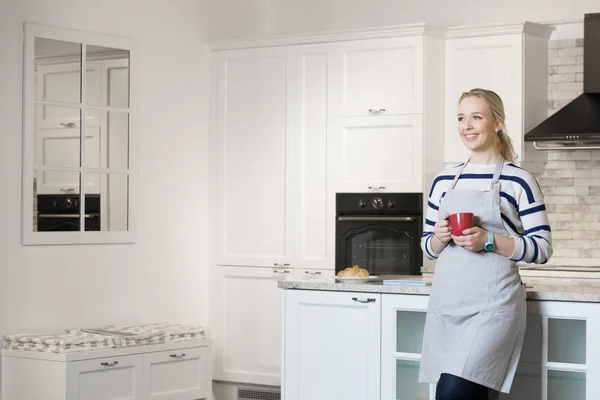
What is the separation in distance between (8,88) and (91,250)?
105 cm

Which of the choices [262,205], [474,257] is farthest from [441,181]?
[262,205]

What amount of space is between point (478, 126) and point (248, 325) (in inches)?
131

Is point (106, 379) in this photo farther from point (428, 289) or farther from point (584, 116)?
point (584, 116)

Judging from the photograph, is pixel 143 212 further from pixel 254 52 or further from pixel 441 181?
pixel 441 181

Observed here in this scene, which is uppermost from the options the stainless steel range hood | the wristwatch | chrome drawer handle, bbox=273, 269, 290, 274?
the stainless steel range hood

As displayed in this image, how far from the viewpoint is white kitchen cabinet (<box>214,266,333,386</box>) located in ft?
20.3

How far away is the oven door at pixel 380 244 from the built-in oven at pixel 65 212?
1483 mm

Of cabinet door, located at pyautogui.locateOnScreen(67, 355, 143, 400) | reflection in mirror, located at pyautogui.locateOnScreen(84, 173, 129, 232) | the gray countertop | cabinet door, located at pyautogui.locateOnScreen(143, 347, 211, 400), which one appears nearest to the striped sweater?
the gray countertop

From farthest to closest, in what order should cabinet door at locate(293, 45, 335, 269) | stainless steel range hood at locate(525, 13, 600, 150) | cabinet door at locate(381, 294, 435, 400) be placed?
cabinet door at locate(293, 45, 335, 269), stainless steel range hood at locate(525, 13, 600, 150), cabinet door at locate(381, 294, 435, 400)

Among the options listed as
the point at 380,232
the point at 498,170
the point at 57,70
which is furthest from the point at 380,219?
the point at 498,170

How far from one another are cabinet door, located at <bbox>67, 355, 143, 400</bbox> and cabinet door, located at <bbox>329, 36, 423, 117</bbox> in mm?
2014

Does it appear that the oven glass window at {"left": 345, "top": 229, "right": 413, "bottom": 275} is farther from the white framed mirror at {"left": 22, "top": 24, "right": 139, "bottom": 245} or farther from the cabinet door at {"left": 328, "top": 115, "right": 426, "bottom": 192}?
the white framed mirror at {"left": 22, "top": 24, "right": 139, "bottom": 245}

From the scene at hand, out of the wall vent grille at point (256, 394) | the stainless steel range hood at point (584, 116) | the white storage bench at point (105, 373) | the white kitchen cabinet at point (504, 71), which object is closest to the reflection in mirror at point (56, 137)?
the white storage bench at point (105, 373)

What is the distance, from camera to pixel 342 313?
3869mm
